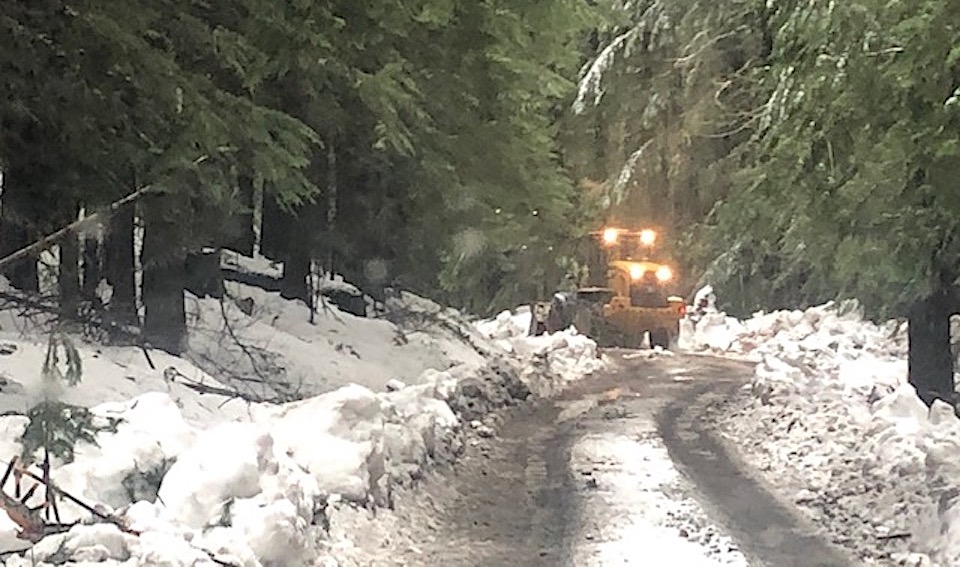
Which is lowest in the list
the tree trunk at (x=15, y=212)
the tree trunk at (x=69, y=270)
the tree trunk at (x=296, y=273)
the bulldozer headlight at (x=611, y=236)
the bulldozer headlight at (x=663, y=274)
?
the bulldozer headlight at (x=663, y=274)

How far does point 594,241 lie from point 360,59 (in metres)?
21.5

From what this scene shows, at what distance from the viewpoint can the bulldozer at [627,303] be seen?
3056 cm

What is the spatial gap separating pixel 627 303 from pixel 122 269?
1875 centimetres

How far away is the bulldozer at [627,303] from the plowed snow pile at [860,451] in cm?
766

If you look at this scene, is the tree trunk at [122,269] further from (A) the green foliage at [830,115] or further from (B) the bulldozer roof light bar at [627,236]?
(B) the bulldozer roof light bar at [627,236]

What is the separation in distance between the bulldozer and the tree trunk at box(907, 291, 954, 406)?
13425 millimetres

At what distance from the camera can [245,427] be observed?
345 inches

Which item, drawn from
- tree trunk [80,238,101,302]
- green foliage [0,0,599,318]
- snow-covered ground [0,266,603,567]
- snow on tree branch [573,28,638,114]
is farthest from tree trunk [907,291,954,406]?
snow on tree branch [573,28,638,114]

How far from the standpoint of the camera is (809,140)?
35.4 feet

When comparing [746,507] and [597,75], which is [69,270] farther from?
[597,75]

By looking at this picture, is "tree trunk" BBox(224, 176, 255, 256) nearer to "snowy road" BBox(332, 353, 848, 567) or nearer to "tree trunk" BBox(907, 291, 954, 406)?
"snowy road" BBox(332, 353, 848, 567)

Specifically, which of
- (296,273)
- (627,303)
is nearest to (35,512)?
(296,273)

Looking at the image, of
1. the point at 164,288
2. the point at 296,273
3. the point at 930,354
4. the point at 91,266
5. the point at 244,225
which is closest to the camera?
the point at 91,266

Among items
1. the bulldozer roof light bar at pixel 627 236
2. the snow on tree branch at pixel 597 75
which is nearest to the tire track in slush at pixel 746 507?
the snow on tree branch at pixel 597 75
